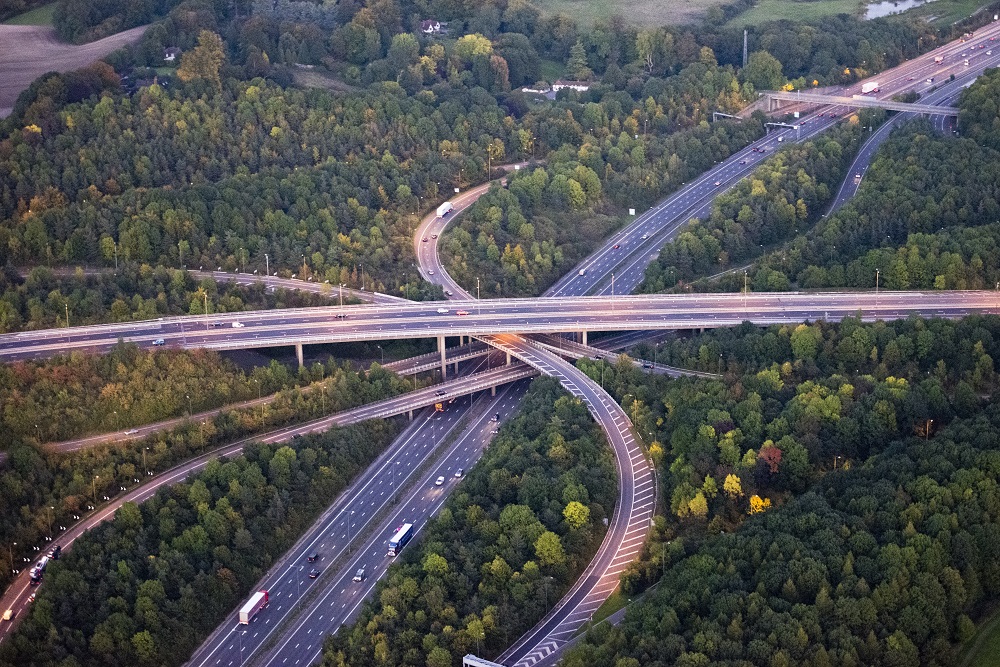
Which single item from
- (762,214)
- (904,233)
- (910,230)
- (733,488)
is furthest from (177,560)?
(910,230)

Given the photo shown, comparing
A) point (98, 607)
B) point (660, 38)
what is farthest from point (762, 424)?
point (660, 38)

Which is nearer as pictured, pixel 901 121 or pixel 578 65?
pixel 901 121

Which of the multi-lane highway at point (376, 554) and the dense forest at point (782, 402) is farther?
the dense forest at point (782, 402)

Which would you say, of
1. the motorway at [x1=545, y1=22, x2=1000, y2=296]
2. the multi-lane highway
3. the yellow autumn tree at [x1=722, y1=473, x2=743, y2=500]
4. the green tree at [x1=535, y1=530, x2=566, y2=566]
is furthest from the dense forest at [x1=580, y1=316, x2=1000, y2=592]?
the motorway at [x1=545, y1=22, x2=1000, y2=296]

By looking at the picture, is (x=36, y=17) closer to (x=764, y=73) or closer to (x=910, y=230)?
(x=764, y=73)

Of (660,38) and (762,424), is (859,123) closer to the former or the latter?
(660,38)

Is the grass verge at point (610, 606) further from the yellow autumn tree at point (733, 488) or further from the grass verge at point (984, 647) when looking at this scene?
the grass verge at point (984, 647)

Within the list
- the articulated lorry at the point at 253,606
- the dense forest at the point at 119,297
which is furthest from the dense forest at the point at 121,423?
the articulated lorry at the point at 253,606
